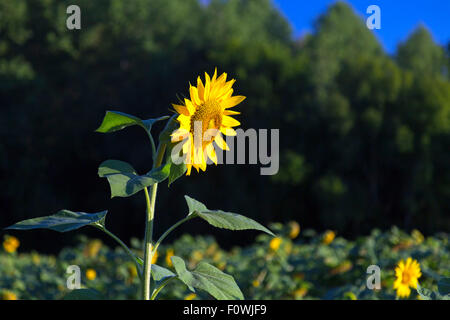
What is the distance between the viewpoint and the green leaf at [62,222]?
3.61ft

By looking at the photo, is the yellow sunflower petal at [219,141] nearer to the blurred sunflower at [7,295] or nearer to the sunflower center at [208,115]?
the sunflower center at [208,115]

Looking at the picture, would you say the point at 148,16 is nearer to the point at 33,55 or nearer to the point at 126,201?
the point at 33,55

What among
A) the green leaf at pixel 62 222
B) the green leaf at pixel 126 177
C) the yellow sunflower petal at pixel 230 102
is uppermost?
the yellow sunflower petal at pixel 230 102

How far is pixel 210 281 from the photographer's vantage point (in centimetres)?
117

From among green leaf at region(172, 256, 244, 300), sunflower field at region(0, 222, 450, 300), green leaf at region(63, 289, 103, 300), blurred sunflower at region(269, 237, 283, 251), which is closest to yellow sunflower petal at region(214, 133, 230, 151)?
green leaf at region(172, 256, 244, 300)

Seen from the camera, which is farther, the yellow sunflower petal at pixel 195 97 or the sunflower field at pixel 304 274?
the sunflower field at pixel 304 274

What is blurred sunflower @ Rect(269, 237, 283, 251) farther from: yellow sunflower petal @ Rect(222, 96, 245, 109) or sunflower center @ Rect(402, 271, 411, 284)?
yellow sunflower petal @ Rect(222, 96, 245, 109)

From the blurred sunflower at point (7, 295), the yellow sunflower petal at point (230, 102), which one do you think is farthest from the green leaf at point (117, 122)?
the blurred sunflower at point (7, 295)

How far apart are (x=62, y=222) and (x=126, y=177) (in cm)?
17

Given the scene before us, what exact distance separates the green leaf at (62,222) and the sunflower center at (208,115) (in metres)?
0.29

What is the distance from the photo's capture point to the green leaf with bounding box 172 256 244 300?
44.3 inches

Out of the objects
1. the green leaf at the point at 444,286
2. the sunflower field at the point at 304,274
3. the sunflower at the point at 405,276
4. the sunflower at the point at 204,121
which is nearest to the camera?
the sunflower at the point at 204,121

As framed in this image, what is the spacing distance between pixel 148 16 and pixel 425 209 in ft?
36.4

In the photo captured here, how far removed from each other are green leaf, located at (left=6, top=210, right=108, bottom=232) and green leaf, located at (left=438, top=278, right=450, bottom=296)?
81 cm
